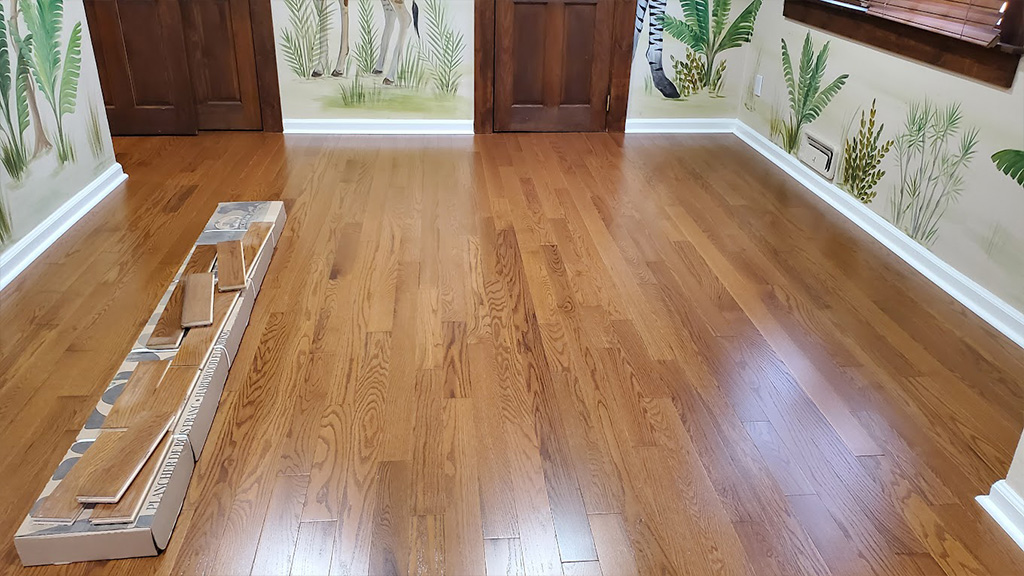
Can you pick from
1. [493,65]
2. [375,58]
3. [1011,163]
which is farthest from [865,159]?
[375,58]

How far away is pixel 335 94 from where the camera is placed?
14.9ft

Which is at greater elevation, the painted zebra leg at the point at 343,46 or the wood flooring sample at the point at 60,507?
the painted zebra leg at the point at 343,46

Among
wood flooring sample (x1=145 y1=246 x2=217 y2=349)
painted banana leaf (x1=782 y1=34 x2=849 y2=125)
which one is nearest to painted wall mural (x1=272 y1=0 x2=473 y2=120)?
painted banana leaf (x1=782 y1=34 x2=849 y2=125)

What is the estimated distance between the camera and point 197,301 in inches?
95.2

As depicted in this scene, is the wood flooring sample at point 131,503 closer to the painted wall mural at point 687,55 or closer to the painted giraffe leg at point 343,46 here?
the painted giraffe leg at point 343,46

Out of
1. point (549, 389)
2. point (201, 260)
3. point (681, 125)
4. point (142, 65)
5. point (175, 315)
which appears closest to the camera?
point (549, 389)

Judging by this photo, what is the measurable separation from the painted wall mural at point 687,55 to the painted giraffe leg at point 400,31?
1340 mm

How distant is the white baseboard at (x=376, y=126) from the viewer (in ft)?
15.0

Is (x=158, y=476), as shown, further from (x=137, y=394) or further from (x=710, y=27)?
(x=710, y=27)

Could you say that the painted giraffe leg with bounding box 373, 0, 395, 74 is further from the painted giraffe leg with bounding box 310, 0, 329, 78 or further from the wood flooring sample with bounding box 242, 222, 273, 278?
the wood flooring sample with bounding box 242, 222, 273, 278

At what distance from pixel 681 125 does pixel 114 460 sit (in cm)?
387

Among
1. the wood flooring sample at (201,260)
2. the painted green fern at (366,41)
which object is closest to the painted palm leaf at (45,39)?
the wood flooring sample at (201,260)

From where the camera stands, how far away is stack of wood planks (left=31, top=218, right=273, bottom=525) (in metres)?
1.64

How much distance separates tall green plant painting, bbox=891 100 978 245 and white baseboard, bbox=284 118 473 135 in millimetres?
2460
